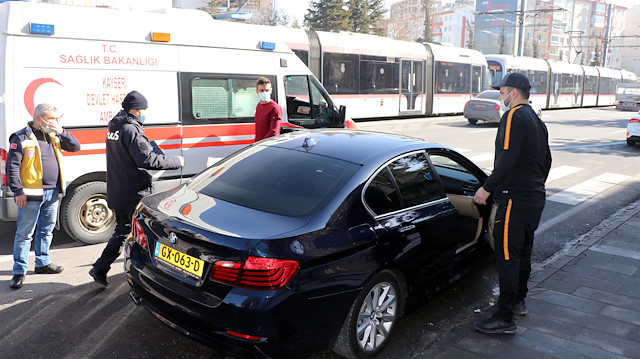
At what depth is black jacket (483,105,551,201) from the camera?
3.85m

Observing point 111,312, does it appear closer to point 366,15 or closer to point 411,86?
point 411,86

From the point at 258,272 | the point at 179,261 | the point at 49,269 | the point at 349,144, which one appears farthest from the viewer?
the point at 49,269

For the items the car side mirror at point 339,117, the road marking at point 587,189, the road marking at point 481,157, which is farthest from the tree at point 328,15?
the car side mirror at point 339,117

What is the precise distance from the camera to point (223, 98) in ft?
22.1

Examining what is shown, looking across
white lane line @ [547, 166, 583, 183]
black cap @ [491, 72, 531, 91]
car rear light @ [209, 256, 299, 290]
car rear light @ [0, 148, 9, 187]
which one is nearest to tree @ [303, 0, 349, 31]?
white lane line @ [547, 166, 583, 183]

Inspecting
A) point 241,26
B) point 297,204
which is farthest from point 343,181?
point 241,26

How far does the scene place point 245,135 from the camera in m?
6.98

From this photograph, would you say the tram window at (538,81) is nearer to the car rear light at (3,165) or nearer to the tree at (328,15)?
the tree at (328,15)

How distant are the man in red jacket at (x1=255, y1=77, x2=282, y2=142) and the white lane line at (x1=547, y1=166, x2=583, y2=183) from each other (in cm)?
659

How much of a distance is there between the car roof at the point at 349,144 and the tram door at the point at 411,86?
18209mm

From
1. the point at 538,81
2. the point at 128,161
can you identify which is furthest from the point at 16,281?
the point at 538,81

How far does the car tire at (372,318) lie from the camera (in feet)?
10.9

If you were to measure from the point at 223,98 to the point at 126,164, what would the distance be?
7.77 ft

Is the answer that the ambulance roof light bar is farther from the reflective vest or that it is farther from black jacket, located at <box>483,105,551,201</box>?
black jacket, located at <box>483,105,551,201</box>
